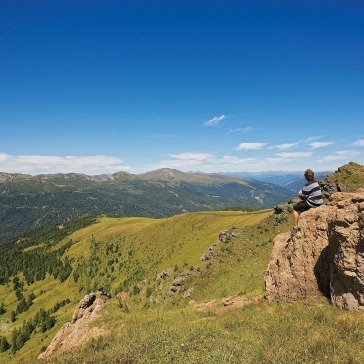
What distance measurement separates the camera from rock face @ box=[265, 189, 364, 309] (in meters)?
14.7

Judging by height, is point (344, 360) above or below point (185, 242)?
above

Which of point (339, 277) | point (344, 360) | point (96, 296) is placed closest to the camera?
point (344, 360)

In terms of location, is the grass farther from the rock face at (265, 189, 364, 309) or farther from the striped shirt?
the striped shirt

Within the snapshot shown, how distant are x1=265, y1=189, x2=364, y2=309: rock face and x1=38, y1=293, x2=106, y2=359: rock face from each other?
518 inches

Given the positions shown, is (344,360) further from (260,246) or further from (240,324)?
(260,246)

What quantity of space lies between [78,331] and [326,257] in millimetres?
20836

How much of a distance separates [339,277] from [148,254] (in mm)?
119835

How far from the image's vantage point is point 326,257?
18.0 metres

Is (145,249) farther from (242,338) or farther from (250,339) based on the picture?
(250,339)

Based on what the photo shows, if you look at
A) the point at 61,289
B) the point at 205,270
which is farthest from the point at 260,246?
the point at 61,289

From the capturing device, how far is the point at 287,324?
1423cm

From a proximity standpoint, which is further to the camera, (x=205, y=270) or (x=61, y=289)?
(x=61, y=289)

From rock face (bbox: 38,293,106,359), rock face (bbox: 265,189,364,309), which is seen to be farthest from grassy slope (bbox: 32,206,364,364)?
rock face (bbox: 38,293,106,359)

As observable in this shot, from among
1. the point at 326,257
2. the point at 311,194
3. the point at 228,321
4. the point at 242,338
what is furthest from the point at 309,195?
the point at 242,338
